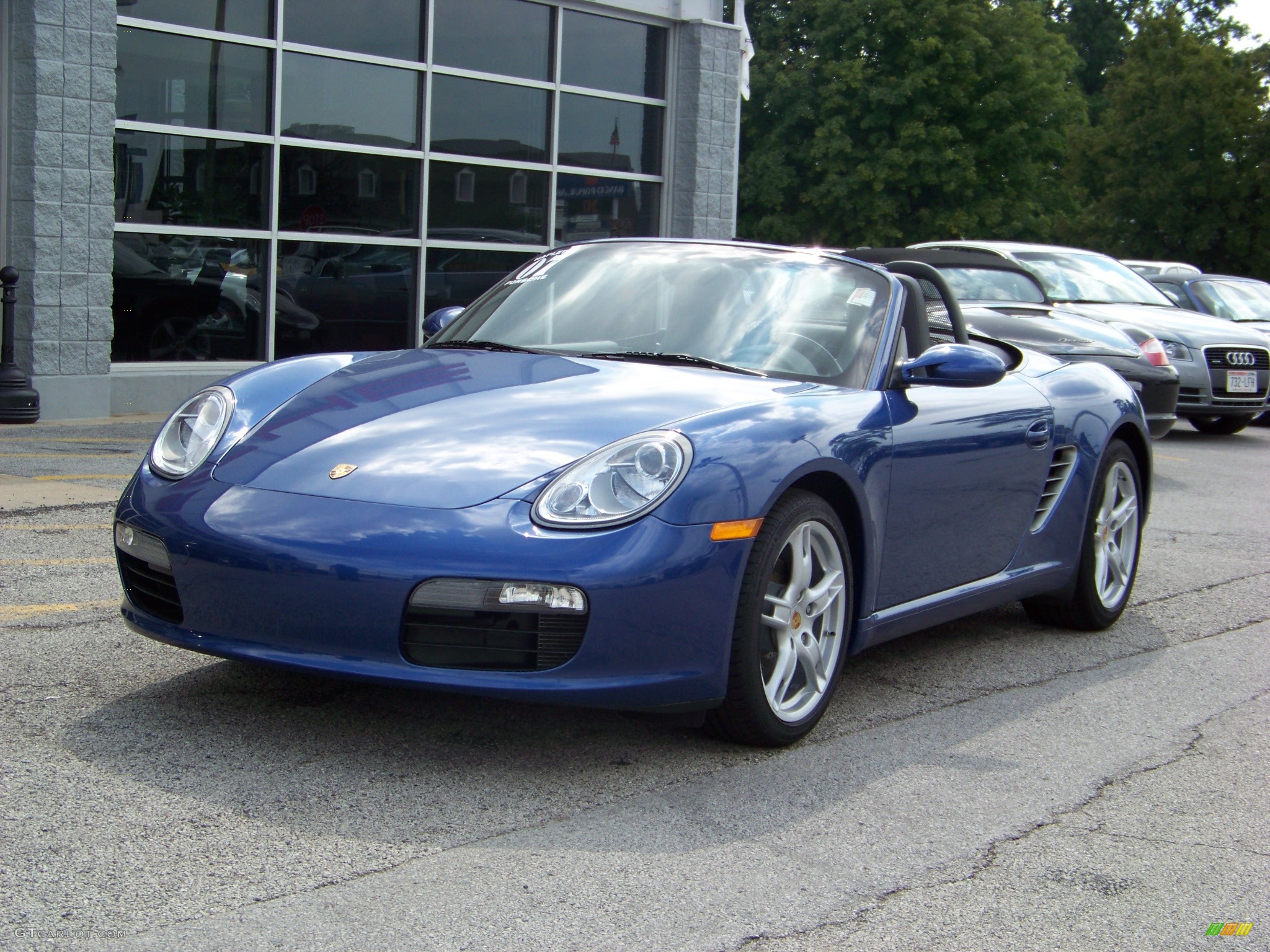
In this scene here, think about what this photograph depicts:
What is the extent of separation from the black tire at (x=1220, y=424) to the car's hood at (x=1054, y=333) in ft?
15.2

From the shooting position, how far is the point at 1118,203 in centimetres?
3903

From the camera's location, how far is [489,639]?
3.43 meters

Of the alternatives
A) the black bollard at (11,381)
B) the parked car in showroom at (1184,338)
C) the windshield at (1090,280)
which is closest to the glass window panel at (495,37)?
the parked car in showroom at (1184,338)

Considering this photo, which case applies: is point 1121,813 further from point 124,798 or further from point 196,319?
point 196,319

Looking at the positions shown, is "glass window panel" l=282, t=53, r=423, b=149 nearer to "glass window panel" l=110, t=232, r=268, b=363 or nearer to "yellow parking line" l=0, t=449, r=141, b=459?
"glass window panel" l=110, t=232, r=268, b=363

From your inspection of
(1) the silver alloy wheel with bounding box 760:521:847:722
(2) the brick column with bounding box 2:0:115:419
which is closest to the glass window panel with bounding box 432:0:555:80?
(2) the brick column with bounding box 2:0:115:419

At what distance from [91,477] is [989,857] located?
6.10m

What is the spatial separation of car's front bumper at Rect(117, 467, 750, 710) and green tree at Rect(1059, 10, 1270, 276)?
3714 centimetres

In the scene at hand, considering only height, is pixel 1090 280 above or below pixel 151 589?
above

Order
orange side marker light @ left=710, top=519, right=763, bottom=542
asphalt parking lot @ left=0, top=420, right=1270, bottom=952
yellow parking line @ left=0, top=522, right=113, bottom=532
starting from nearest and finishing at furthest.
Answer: asphalt parking lot @ left=0, top=420, right=1270, bottom=952 < orange side marker light @ left=710, top=519, right=763, bottom=542 < yellow parking line @ left=0, top=522, right=113, bottom=532

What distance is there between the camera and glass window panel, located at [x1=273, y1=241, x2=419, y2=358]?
12.9 metres

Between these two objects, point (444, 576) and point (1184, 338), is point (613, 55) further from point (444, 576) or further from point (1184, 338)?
point (444, 576)

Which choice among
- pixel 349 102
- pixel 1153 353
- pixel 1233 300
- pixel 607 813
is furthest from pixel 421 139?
pixel 607 813

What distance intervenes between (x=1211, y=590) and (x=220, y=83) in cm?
888
